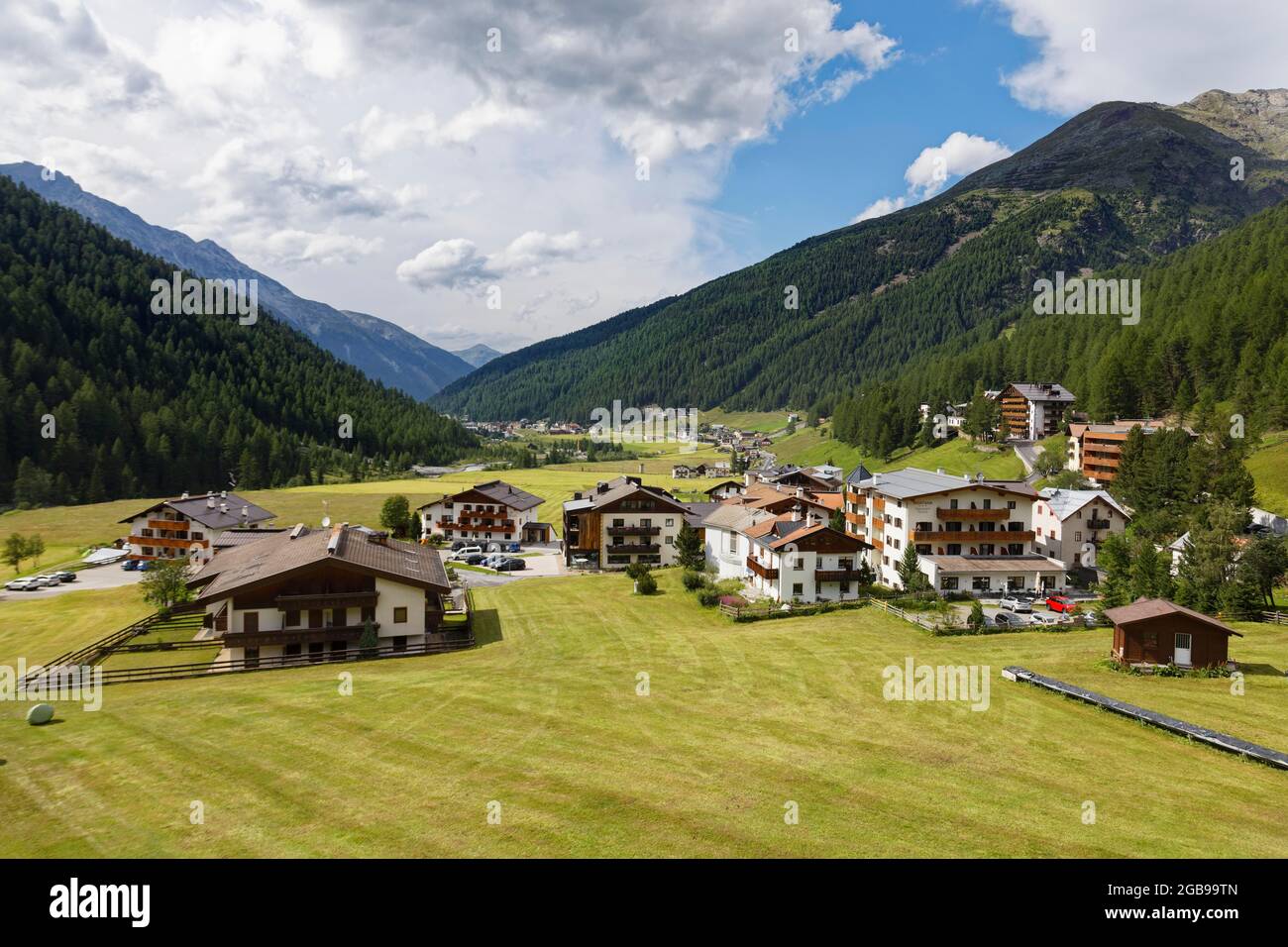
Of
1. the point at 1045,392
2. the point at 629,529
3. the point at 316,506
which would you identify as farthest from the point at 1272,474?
the point at 316,506

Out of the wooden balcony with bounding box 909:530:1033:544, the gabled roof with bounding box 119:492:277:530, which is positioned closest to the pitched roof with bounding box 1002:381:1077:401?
the wooden balcony with bounding box 909:530:1033:544

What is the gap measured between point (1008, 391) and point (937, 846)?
144 m

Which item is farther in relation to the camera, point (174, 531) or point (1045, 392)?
point (1045, 392)

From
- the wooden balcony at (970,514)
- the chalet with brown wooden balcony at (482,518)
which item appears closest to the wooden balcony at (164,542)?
the chalet with brown wooden balcony at (482,518)

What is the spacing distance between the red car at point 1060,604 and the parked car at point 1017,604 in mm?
1575

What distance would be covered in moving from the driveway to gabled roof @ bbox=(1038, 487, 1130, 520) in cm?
10068

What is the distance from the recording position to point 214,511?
3597 inches

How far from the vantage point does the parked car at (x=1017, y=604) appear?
60.7 meters

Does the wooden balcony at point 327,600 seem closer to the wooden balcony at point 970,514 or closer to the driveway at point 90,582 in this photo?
the driveway at point 90,582

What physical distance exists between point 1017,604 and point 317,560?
57258mm

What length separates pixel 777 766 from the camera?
2600cm

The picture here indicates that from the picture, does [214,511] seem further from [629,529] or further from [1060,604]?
[1060,604]
